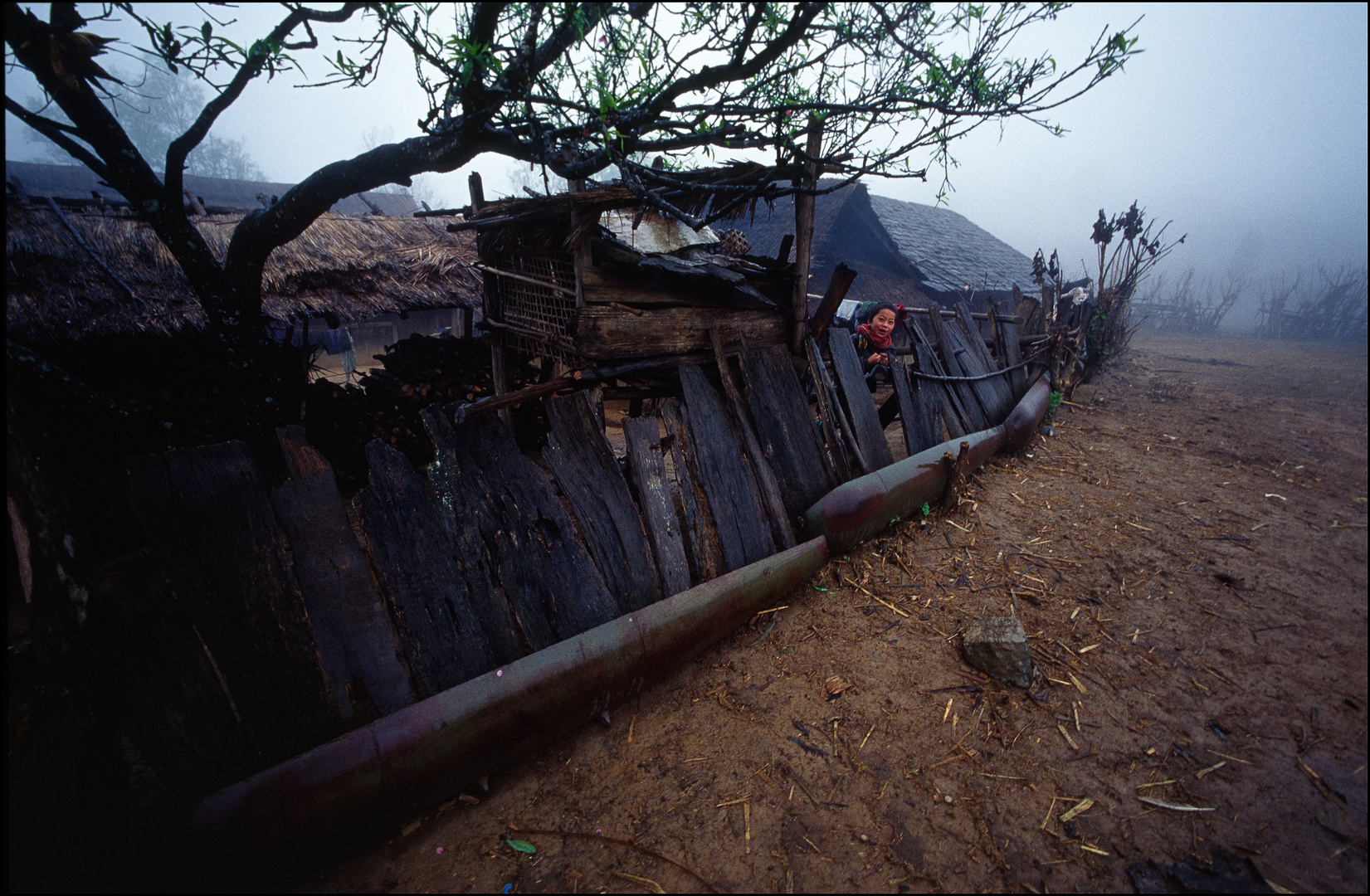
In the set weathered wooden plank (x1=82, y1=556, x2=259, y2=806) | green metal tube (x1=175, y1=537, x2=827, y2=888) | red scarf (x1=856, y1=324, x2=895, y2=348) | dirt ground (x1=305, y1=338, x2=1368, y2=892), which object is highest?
red scarf (x1=856, y1=324, x2=895, y2=348)

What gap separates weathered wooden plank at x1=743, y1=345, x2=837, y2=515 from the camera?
3.65m

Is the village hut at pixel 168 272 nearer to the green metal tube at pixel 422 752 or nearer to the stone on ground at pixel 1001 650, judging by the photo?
the green metal tube at pixel 422 752

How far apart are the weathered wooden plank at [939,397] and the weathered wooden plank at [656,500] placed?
339 centimetres

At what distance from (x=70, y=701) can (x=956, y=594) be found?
4.18 m

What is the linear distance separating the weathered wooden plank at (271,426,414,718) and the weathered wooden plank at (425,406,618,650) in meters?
0.43

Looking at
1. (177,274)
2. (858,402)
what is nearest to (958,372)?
(858,402)

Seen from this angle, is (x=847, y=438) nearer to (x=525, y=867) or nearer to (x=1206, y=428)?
(x=525, y=867)

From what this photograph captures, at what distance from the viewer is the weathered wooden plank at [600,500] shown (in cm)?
265

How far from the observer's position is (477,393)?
6.11 m

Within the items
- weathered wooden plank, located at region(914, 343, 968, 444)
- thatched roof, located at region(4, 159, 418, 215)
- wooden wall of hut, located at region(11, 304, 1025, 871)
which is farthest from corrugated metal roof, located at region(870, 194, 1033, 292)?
thatched roof, located at region(4, 159, 418, 215)

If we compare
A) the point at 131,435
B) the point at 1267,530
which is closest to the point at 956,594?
the point at 1267,530

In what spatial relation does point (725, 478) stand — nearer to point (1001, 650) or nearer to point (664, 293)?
point (664, 293)

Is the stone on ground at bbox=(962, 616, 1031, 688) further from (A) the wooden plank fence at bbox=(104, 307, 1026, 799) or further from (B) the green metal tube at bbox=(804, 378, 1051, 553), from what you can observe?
(A) the wooden plank fence at bbox=(104, 307, 1026, 799)

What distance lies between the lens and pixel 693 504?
308cm
